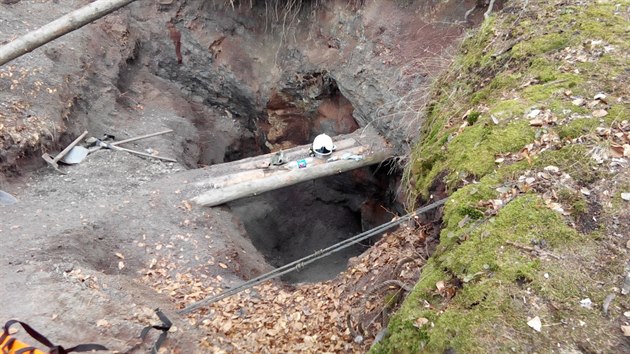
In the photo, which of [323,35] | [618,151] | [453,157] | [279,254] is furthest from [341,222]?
[618,151]

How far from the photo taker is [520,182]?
3035 mm

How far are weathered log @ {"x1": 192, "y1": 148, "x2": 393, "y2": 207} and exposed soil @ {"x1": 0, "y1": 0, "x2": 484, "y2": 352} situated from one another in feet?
0.93

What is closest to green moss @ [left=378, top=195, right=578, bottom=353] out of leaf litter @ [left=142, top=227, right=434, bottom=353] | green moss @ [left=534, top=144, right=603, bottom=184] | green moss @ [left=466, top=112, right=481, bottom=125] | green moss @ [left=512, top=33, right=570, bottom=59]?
green moss @ [left=534, top=144, right=603, bottom=184]

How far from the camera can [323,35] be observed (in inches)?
380

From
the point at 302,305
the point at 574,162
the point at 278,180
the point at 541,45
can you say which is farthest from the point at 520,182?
the point at 278,180

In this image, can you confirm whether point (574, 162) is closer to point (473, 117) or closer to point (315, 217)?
point (473, 117)

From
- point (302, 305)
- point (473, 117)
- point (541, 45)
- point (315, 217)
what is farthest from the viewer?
point (315, 217)

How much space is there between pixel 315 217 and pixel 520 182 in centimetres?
793

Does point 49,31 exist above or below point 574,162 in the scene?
above

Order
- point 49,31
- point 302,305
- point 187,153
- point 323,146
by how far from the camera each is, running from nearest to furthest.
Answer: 1. point 302,305
2. point 49,31
3. point 323,146
4. point 187,153

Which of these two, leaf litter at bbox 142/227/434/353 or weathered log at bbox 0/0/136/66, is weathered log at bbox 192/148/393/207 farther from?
weathered log at bbox 0/0/136/66

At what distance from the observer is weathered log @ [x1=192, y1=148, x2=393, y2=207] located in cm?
731

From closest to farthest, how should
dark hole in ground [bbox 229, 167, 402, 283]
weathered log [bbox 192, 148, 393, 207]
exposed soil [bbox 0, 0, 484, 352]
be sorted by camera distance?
exposed soil [bbox 0, 0, 484, 352]
weathered log [bbox 192, 148, 393, 207]
dark hole in ground [bbox 229, 167, 402, 283]

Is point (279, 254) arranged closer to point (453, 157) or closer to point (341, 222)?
point (341, 222)
